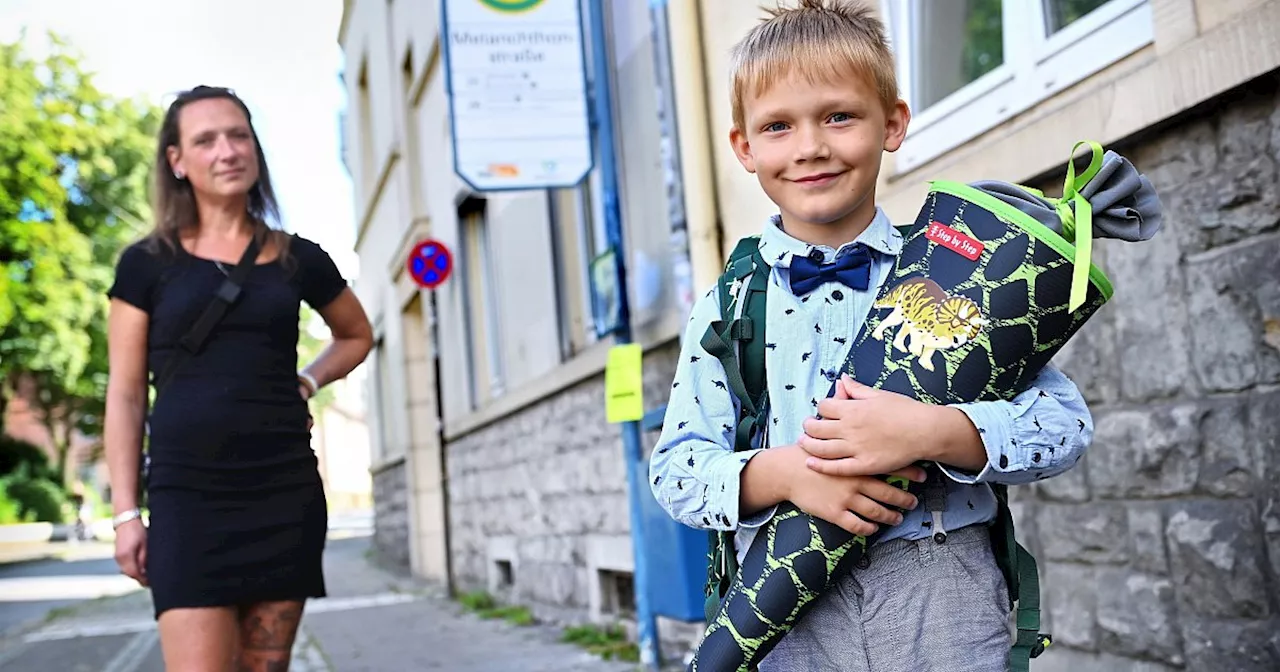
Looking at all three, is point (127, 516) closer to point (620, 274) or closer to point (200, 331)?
point (200, 331)

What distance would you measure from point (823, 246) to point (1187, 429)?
173cm

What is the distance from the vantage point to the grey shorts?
5.41 feet

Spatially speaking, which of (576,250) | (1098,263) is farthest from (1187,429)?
(576,250)

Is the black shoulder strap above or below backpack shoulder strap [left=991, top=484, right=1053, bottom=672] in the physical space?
above

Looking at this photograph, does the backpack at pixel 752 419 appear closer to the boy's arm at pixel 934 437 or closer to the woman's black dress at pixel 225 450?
the boy's arm at pixel 934 437

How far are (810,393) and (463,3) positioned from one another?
17.3 ft

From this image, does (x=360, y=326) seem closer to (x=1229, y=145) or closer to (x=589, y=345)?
(x=1229, y=145)

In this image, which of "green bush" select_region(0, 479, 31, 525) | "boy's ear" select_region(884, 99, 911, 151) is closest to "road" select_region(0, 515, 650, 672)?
"boy's ear" select_region(884, 99, 911, 151)

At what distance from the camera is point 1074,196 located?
5.25 ft

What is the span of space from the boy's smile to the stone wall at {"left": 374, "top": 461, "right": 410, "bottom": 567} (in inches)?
543

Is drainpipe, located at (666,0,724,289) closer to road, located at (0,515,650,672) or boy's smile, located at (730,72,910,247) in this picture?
road, located at (0,515,650,672)

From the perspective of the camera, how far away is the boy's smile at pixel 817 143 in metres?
1.73

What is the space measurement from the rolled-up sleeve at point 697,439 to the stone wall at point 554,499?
4120mm

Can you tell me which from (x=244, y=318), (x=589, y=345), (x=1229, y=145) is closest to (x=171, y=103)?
(x=244, y=318)
